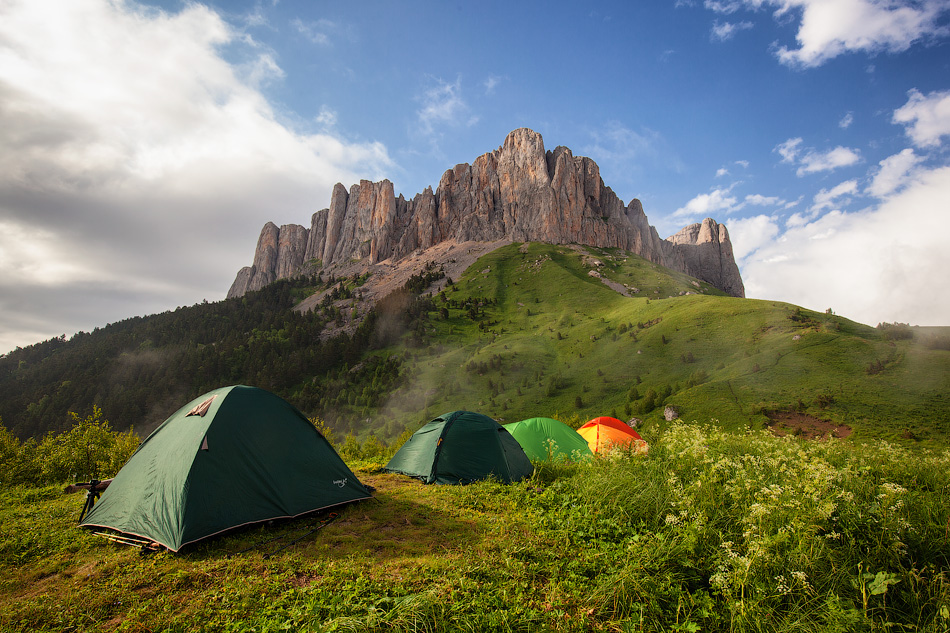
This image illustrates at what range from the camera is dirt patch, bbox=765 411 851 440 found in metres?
40.1

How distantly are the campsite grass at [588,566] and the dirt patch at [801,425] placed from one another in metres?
41.8

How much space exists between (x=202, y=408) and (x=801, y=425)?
55.9 meters

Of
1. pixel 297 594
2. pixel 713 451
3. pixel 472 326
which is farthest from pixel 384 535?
pixel 472 326

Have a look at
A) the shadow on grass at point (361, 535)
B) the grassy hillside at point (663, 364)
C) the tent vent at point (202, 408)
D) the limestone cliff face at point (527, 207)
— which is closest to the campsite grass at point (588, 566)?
the shadow on grass at point (361, 535)

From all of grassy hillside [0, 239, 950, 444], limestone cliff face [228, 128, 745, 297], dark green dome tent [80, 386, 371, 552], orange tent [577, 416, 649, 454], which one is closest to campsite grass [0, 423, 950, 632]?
dark green dome tent [80, 386, 371, 552]

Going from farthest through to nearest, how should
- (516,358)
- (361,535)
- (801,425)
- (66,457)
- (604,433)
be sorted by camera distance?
(516,358), (801,425), (604,433), (66,457), (361,535)

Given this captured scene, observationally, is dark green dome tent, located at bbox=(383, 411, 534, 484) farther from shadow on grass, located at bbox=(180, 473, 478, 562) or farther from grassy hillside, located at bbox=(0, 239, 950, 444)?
grassy hillside, located at bbox=(0, 239, 950, 444)

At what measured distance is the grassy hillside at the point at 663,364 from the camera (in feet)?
144

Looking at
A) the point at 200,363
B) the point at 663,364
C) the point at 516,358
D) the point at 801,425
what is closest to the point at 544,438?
the point at 801,425

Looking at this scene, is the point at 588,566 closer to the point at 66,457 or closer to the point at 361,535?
the point at 361,535

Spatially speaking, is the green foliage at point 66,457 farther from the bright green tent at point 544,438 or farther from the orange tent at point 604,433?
the orange tent at point 604,433

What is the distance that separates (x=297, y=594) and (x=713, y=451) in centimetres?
857

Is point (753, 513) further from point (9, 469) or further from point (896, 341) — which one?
point (896, 341)

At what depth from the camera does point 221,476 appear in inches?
316
